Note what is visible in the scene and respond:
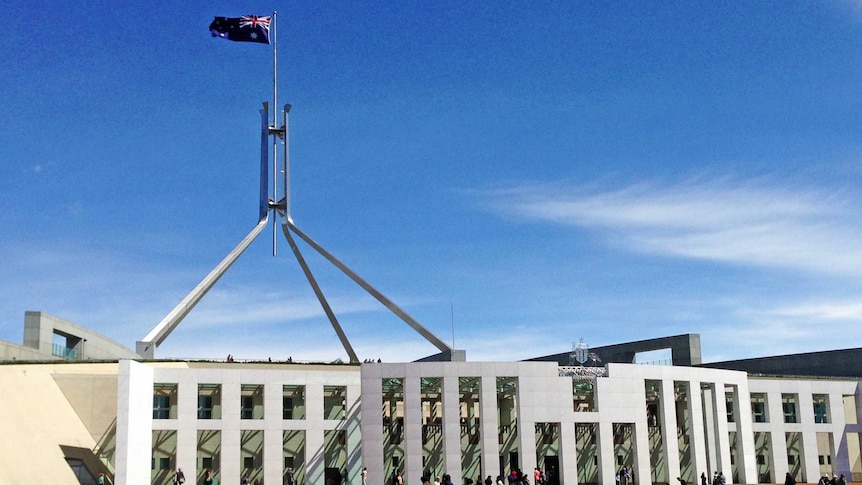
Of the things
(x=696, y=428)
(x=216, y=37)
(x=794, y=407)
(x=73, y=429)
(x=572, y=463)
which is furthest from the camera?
(x=794, y=407)

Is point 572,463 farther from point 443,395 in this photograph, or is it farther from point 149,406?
point 149,406

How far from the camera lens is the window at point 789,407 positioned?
54.8 meters

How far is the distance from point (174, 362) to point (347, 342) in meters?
13.3

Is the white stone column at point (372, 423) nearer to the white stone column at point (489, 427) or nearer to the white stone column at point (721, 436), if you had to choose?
the white stone column at point (489, 427)

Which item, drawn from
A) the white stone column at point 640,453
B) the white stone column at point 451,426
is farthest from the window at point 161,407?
the white stone column at point 640,453

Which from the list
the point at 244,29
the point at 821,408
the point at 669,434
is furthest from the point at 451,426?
the point at 821,408

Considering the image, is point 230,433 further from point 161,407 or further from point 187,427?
point 161,407

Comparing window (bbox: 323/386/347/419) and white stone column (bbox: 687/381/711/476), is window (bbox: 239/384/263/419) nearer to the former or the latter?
window (bbox: 323/386/347/419)

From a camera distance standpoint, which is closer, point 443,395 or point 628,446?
point 443,395

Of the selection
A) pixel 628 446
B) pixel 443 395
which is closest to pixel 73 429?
pixel 443 395

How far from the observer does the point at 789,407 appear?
2176 inches

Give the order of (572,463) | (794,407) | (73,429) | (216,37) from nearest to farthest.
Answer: (73,429), (572,463), (216,37), (794,407)

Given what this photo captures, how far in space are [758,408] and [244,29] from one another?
35901 mm

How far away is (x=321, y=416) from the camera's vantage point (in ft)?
142
